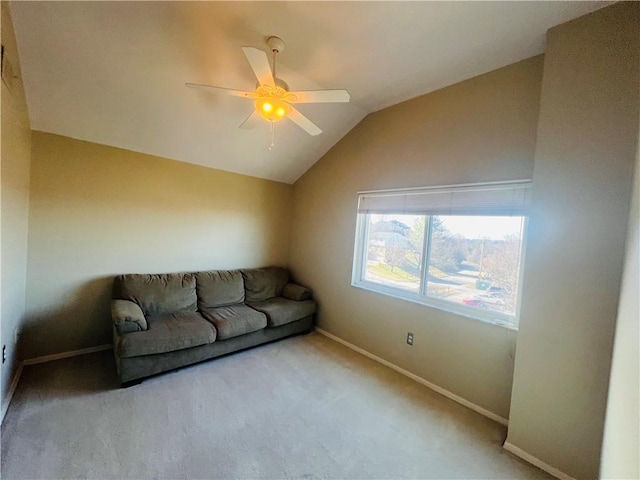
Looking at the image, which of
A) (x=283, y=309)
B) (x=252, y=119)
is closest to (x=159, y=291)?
(x=283, y=309)

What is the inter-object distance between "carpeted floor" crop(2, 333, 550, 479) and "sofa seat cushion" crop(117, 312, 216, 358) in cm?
31

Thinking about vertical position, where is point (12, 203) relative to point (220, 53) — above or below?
below

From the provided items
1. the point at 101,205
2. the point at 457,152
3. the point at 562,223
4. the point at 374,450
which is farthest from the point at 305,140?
the point at 374,450

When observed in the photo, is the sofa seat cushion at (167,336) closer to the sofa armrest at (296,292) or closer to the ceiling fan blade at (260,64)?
the sofa armrest at (296,292)

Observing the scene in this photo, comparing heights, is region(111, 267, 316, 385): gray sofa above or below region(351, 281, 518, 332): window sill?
below

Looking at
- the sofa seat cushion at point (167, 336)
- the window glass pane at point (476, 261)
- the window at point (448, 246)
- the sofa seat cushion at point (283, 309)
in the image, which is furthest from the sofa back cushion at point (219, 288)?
the window glass pane at point (476, 261)

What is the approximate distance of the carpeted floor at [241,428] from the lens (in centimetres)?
160

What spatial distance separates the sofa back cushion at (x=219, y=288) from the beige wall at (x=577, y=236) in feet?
Result: 9.64

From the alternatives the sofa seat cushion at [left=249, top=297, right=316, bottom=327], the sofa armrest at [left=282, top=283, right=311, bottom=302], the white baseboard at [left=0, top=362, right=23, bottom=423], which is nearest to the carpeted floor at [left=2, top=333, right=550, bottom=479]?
the white baseboard at [left=0, top=362, right=23, bottom=423]

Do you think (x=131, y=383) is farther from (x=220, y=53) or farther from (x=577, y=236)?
(x=577, y=236)

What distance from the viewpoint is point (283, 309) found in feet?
10.8

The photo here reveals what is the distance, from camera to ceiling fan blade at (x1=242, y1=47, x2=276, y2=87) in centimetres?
149

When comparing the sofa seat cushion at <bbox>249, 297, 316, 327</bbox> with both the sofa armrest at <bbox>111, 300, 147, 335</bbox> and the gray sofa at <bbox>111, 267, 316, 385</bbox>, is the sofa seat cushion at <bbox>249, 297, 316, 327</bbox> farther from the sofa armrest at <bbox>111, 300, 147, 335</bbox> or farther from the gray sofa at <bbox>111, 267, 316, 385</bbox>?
the sofa armrest at <bbox>111, 300, 147, 335</bbox>

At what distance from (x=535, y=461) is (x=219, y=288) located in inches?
127
